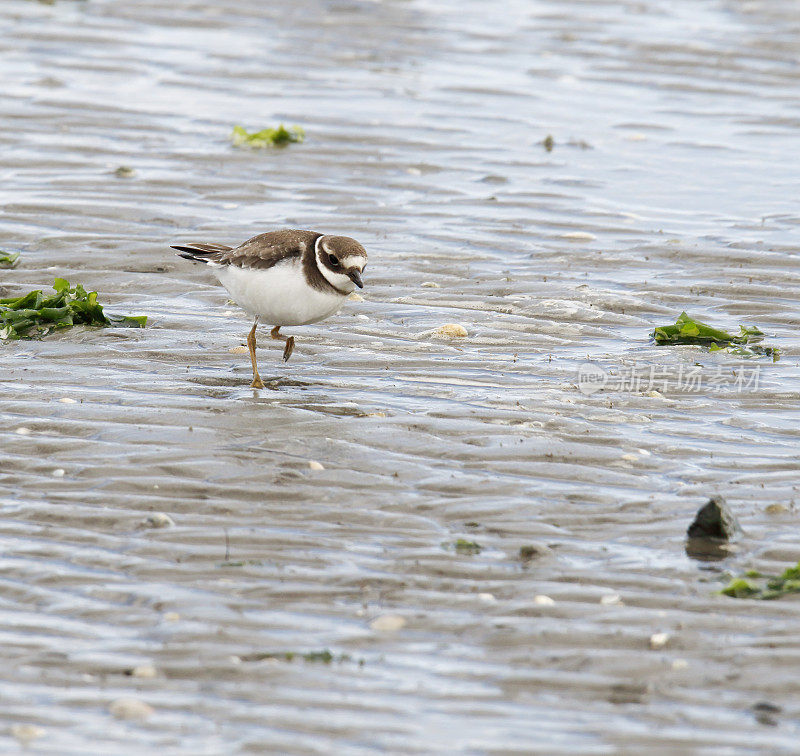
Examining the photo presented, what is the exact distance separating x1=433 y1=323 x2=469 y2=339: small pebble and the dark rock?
3453 mm

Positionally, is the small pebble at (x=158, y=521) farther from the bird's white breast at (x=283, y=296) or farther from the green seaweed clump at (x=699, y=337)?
the green seaweed clump at (x=699, y=337)

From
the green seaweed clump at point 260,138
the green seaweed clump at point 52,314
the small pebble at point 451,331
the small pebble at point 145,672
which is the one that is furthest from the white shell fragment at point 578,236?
the small pebble at point 145,672

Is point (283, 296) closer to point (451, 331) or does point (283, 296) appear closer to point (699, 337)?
point (451, 331)

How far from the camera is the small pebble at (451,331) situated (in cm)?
898

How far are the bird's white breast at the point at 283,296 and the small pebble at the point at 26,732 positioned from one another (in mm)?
4049

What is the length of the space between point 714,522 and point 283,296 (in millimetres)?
3309

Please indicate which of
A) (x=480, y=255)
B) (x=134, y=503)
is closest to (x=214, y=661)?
(x=134, y=503)

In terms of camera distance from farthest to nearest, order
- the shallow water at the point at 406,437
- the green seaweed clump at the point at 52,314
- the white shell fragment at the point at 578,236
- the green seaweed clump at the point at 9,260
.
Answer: the white shell fragment at the point at 578,236
the green seaweed clump at the point at 9,260
the green seaweed clump at the point at 52,314
the shallow water at the point at 406,437

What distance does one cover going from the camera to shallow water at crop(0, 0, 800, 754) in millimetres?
4586

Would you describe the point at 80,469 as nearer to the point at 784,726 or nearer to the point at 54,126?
the point at 784,726

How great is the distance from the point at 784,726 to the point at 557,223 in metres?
7.98

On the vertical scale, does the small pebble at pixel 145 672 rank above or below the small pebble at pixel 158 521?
below

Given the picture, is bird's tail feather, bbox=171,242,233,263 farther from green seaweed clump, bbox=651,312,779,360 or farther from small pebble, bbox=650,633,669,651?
small pebble, bbox=650,633,669,651

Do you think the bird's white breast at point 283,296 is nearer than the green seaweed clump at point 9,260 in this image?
Yes
